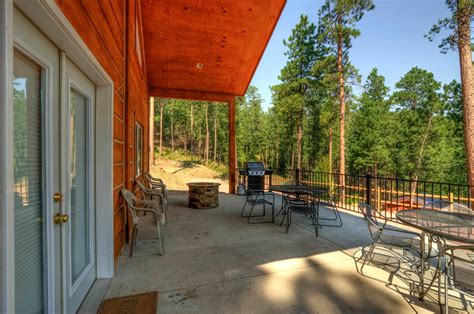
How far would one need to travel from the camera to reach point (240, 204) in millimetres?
6043

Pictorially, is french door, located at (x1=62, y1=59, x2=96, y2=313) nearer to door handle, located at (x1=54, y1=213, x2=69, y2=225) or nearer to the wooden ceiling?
door handle, located at (x1=54, y1=213, x2=69, y2=225)

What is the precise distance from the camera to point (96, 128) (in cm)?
218

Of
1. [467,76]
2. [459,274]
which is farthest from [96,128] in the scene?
[467,76]

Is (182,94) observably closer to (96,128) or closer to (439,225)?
(96,128)

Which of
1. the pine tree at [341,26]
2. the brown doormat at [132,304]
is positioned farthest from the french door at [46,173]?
the pine tree at [341,26]

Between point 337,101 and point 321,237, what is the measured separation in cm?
1005

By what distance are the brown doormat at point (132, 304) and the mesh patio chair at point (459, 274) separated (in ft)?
7.20

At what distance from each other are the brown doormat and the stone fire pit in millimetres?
3477

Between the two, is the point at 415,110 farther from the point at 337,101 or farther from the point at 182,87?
the point at 182,87

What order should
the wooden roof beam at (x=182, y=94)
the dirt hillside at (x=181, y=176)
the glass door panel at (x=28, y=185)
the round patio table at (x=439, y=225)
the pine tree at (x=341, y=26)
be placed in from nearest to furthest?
1. the glass door panel at (x=28, y=185)
2. the round patio table at (x=439, y=225)
3. the wooden roof beam at (x=182, y=94)
4. the pine tree at (x=341, y=26)
5. the dirt hillside at (x=181, y=176)

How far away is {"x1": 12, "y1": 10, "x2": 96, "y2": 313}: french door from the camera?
1084mm

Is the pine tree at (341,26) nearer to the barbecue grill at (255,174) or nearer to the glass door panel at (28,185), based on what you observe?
the barbecue grill at (255,174)

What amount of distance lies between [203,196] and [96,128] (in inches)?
141

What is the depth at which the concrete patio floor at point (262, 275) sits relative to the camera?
6.31 feet
